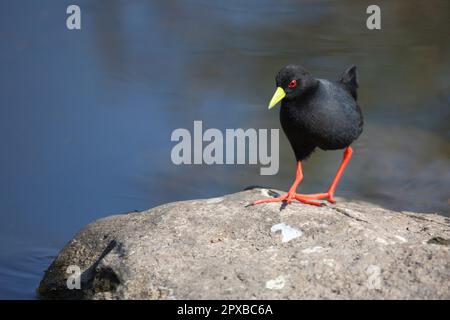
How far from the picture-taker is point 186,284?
4.14m

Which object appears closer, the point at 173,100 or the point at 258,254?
the point at 258,254

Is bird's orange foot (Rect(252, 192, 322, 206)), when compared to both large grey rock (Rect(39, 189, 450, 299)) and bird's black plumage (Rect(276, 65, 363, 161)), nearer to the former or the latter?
large grey rock (Rect(39, 189, 450, 299))

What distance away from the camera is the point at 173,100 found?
8406 mm

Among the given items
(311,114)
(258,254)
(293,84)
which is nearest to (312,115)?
(311,114)

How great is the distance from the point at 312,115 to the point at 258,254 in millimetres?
1335

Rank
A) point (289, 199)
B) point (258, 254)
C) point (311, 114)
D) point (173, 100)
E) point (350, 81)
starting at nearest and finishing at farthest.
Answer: point (258, 254)
point (289, 199)
point (311, 114)
point (350, 81)
point (173, 100)

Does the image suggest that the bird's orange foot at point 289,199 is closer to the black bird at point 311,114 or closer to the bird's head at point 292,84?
the black bird at point 311,114

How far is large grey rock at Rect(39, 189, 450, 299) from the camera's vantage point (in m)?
4.05

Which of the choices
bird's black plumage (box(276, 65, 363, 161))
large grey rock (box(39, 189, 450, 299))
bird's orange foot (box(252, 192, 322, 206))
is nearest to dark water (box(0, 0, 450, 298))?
large grey rock (box(39, 189, 450, 299))

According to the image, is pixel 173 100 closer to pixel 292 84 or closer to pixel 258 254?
pixel 292 84

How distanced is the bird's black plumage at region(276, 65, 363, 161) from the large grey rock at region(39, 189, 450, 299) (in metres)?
0.49

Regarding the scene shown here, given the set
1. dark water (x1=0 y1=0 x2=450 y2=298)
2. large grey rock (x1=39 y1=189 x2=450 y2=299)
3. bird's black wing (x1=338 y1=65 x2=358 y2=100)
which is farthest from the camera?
dark water (x1=0 y1=0 x2=450 y2=298)

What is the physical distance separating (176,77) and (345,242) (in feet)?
15.7
